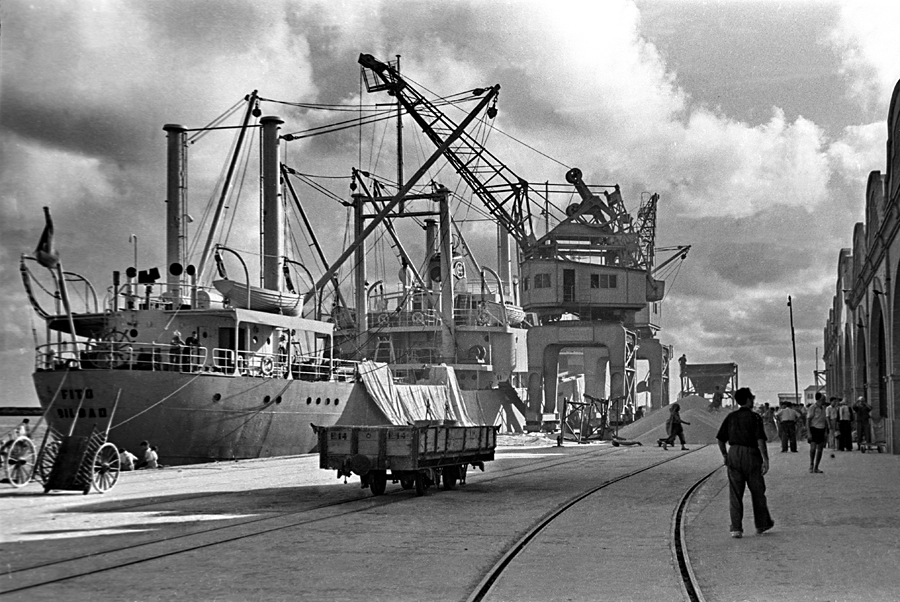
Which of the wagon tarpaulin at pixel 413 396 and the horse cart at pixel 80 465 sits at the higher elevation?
the wagon tarpaulin at pixel 413 396

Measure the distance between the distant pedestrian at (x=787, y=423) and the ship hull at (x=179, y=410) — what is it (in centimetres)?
1679

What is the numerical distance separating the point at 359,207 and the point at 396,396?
18358 mm

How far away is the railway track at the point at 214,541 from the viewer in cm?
995

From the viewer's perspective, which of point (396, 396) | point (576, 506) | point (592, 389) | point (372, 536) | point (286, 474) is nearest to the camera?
point (372, 536)

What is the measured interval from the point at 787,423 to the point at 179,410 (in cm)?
1960

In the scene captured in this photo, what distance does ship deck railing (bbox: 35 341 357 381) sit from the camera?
3039 cm

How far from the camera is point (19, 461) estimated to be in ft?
68.7

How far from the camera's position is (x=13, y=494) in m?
19.4

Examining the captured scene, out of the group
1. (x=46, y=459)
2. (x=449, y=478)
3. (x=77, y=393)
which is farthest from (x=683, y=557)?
(x=77, y=393)

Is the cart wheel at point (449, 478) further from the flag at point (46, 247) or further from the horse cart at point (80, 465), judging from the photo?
the flag at point (46, 247)

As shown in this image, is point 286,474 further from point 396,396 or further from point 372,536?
point 396,396

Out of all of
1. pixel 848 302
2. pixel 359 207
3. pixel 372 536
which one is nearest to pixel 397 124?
pixel 359 207

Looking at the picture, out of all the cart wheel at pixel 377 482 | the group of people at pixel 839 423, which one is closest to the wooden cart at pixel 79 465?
the cart wheel at pixel 377 482

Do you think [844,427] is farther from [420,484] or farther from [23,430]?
[23,430]
